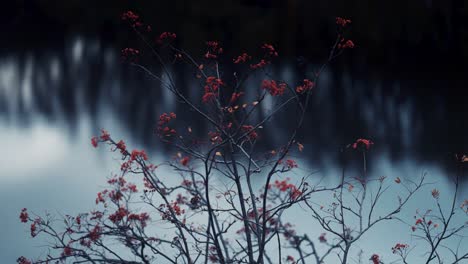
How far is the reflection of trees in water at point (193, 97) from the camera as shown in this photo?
415cm

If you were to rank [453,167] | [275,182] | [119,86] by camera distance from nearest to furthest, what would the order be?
[275,182] → [453,167] → [119,86]

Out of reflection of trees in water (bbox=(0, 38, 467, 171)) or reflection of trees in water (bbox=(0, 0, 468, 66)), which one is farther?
reflection of trees in water (bbox=(0, 0, 468, 66))

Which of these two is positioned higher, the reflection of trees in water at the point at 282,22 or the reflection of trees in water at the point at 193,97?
the reflection of trees in water at the point at 282,22

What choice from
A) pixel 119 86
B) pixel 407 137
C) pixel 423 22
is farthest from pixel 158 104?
pixel 423 22

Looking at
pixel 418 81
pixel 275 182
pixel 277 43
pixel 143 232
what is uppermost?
pixel 277 43

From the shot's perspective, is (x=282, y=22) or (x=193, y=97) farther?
(x=282, y=22)

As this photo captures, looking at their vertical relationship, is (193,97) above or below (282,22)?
below

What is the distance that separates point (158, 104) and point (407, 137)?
67.7 inches

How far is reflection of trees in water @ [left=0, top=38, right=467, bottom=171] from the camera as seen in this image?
4.15 m

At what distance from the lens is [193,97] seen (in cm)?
369

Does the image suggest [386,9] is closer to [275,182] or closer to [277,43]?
[277,43]

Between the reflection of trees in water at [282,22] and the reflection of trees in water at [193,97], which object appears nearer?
the reflection of trees in water at [193,97]

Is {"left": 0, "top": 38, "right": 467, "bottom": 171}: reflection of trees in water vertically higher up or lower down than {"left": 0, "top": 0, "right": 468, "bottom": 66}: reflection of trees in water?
lower down

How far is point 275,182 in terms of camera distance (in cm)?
243
